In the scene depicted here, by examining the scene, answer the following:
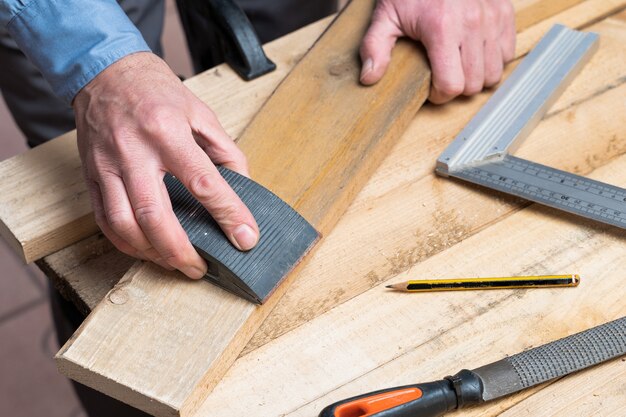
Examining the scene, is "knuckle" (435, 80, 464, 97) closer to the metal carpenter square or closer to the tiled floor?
the metal carpenter square

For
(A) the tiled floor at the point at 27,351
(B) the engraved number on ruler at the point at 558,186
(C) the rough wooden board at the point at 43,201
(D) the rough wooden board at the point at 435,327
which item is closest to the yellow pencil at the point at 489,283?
(D) the rough wooden board at the point at 435,327

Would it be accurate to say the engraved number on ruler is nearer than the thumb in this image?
Yes

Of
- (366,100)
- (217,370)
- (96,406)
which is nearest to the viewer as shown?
(217,370)

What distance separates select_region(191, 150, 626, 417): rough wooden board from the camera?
918 mm

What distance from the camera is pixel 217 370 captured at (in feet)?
3.01

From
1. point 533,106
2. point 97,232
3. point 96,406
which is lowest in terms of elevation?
point 96,406

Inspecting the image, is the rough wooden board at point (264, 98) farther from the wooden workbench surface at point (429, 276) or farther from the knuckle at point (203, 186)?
the knuckle at point (203, 186)

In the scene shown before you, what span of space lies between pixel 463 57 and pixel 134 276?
66cm

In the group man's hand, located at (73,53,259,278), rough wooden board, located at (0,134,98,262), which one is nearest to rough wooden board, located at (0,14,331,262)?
rough wooden board, located at (0,134,98,262)

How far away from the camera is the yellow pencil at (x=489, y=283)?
1009 millimetres

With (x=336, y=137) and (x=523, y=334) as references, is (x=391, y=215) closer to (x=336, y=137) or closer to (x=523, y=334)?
(x=336, y=137)

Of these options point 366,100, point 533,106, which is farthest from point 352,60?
point 533,106

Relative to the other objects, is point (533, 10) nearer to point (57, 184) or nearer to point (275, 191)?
point (275, 191)

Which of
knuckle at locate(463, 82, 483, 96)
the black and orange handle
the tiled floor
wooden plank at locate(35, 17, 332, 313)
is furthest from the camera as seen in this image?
the tiled floor
